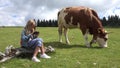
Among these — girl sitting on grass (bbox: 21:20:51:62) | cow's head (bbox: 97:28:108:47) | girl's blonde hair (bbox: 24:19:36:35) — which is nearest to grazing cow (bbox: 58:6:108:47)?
cow's head (bbox: 97:28:108:47)

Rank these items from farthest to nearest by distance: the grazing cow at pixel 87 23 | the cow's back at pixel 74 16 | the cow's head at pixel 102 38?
the cow's back at pixel 74 16
the grazing cow at pixel 87 23
the cow's head at pixel 102 38

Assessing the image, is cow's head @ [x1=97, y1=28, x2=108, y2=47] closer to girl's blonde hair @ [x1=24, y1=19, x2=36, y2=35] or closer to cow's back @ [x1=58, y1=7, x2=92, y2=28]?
cow's back @ [x1=58, y1=7, x2=92, y2=28]

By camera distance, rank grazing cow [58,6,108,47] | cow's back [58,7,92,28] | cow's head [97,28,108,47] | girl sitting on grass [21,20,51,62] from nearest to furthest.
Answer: girl sitting on grass [21,20,51,62] < cow's head [97,28,108,47] < grazing cow [58,6,108,47] < cow's back [58,7,92,28]

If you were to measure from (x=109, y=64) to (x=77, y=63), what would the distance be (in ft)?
5.09

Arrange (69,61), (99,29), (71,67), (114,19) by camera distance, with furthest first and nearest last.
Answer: (114,19) < (99,29) < (69,61) < (71,67)

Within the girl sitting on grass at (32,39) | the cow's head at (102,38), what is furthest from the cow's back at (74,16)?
the girl sitting on grass at (32,39)

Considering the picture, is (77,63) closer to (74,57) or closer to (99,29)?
(74,57)

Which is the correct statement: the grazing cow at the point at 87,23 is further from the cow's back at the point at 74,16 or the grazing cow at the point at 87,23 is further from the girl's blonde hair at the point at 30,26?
the girl's blonde hair at the point at 30,26

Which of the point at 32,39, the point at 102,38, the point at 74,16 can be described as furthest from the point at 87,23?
the point at 32,39

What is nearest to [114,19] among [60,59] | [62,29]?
[62,29]

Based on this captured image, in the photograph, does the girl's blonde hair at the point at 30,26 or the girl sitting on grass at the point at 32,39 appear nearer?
the girl sitting on grass at the point at 32,39

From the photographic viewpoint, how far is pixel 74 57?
53.9 ft

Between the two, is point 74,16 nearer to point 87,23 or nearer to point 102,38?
point 87,23

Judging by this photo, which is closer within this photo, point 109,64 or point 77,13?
point 109,64
